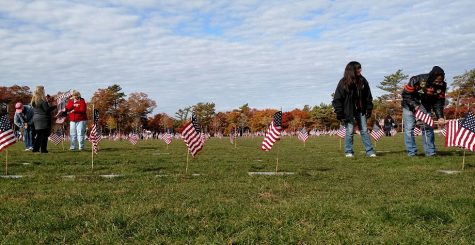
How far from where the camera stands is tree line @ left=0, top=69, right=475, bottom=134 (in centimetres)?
8950

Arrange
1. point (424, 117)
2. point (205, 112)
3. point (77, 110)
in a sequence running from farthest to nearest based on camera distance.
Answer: point (205, 112), point (77, 110), point (424, 117)

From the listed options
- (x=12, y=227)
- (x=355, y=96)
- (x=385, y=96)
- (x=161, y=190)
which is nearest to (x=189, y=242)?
(x=12, y=227)

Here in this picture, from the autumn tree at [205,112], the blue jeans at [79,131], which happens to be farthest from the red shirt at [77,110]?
the autumn tree at [205,112]

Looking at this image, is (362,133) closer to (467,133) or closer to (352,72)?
(352,72)

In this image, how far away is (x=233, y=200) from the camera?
5.24 metres

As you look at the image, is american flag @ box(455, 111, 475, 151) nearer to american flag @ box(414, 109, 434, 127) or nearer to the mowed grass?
the mowed grass

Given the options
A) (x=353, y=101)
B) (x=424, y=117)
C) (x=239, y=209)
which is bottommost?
(x=239, y=209)

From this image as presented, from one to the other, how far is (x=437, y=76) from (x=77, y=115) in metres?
11.2

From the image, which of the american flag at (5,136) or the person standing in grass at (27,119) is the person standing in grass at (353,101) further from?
the person standing in grass at (27,119)

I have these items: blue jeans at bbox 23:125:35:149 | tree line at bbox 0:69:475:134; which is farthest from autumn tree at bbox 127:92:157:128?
blue jeans at bbox 23:125:35:149

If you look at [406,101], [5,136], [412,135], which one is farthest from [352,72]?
[5,136]

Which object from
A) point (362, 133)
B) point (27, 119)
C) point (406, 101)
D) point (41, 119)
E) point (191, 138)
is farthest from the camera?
point (27, 119)

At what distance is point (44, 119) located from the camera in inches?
573

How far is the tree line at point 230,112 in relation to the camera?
89.5m
